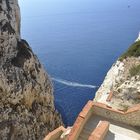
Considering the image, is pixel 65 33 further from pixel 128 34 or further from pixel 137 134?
pixel 137 134

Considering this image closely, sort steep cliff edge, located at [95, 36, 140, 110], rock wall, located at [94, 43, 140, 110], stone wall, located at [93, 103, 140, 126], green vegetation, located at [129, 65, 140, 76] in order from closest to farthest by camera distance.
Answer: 1. stone wall, located at [93, 103, 140, 126]
2. rock wall, located at [94, 43, 140, 110]
3. steep cliff edge, located at [95, 36, 140, 110]
4. green vegetation, located at [129, 65, 140, 76]

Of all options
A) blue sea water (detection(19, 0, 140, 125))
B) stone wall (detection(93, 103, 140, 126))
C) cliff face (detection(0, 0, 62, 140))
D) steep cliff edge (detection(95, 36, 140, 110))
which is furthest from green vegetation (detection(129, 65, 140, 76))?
blue sea water (detection(19, 0, 140, 125))

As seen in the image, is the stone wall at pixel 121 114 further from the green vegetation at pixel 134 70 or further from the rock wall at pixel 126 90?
the green vegetation at pixel 134 70

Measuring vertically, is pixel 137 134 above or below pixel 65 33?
above

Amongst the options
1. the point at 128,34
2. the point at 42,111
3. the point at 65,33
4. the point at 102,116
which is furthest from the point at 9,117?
the point at 65,33

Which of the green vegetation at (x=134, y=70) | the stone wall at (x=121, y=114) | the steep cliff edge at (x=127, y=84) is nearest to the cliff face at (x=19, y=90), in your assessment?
the steep cliff edge at (x=127, y=84)

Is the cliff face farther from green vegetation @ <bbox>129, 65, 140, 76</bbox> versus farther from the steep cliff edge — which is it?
green vegetation @ <bbox>129, 65, 140, 76</bbox>
